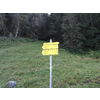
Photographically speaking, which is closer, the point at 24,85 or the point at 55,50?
the point at 55,50

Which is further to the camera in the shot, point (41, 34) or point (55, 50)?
point (41, 34)

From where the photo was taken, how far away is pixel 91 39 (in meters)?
16.3

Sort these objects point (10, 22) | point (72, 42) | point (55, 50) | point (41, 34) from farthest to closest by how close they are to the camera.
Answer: point (41, 34)
point (10, 22)
point (72, 42)
point (55, 50)

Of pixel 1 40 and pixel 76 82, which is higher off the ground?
pixel 1 40

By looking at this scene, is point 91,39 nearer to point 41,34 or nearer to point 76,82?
point 76,82

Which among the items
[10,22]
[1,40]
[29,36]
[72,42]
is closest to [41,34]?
[29,36]

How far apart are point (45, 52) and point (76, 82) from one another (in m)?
2.81

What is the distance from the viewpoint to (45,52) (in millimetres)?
3848

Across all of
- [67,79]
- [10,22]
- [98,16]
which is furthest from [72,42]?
[10,22]

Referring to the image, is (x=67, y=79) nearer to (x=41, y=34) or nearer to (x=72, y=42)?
(x=72, y=42)

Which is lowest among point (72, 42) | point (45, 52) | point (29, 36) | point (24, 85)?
point (24, 85)

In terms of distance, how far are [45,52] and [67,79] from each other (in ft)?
8.81

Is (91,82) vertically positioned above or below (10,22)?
below

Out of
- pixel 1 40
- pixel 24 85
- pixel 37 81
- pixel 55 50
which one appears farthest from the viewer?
pixel 1 40
